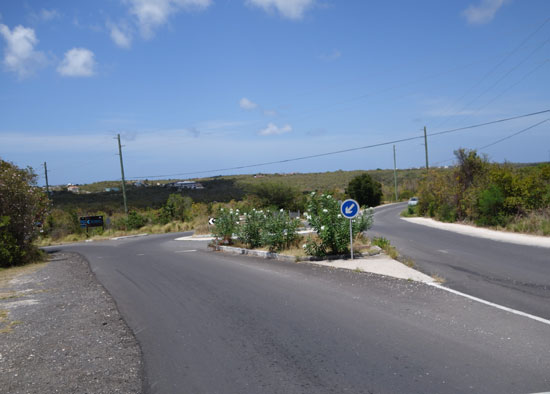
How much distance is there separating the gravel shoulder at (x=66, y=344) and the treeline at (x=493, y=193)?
17765 mm

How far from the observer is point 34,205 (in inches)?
773

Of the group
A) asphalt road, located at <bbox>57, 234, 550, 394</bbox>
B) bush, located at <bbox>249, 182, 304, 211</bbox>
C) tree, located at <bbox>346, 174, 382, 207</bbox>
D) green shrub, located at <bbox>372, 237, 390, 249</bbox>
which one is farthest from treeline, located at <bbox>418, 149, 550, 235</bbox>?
tree, located at <bbox>346, 174, 382, 207</bbox>

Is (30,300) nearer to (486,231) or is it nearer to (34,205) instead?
(34,205)

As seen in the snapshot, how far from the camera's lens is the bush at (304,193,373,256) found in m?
14.2

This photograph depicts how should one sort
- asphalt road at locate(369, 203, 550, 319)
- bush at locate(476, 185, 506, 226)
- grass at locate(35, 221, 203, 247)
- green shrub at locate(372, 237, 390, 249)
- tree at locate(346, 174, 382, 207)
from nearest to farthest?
asphalt road at locate(369, 203, 550, 319) < green shrub at locate(372, 237, 390, 249) < bush at locate(476, 185, 506, 226) < grass at locate(35, 221, 203, 247) < tree at locate(346, 174, 382, 207)

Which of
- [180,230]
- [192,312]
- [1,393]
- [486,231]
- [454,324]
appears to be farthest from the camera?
Answer: [180,230]

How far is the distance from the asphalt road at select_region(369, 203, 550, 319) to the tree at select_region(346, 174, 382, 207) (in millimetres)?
41799

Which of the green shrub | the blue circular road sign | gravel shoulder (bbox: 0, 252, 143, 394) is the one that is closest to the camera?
gravel shoulder (bbox: 0, 252, 143, 394)

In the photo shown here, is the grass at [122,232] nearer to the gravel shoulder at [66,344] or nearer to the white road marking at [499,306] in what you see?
the gravel shoulder at [66,344]

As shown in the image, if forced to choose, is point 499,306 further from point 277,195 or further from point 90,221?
point 90,221

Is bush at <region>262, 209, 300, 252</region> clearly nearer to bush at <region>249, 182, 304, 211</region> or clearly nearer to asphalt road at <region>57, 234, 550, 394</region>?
asphalt road at <region>57, 234, 550, 394</region>

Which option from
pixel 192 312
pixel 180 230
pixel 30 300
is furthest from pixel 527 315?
pixel 180 230

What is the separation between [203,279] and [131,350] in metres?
5.74

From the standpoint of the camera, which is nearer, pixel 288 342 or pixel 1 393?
pixel 1 393
